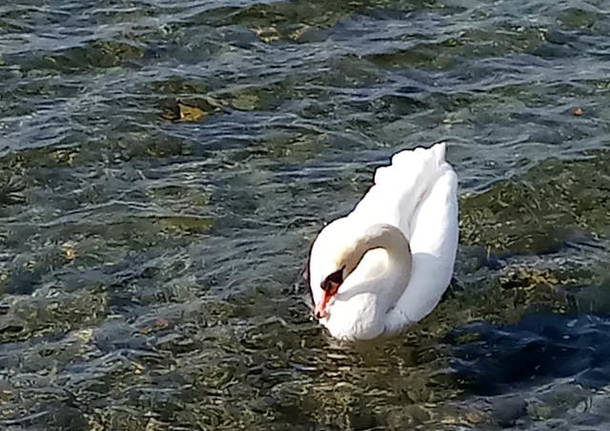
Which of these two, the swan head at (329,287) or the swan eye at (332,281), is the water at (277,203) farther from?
the swan eye at (332,281)

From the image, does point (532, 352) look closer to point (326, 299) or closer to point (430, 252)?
point (430, 252)

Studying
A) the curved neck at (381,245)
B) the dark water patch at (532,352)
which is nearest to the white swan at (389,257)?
the curved neck at (381,245)

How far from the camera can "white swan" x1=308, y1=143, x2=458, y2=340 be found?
27.2 ft

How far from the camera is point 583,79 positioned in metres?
11.4

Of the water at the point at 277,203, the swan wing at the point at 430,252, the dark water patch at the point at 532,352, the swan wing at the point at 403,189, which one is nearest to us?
the water at the point at 277,203

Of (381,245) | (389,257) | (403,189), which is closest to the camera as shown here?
(381,245)

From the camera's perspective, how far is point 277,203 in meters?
9.77

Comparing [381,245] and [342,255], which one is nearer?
[342,255]

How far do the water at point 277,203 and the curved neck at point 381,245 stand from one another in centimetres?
48

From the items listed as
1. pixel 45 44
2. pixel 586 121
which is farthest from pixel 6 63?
pixel 586 121

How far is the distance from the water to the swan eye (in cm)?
40

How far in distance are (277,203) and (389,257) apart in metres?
1.48

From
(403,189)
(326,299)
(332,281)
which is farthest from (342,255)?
(403,189)

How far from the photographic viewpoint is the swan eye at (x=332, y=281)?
824 centimetres
